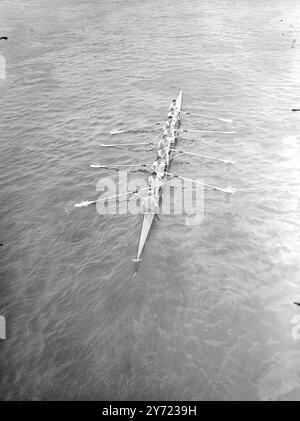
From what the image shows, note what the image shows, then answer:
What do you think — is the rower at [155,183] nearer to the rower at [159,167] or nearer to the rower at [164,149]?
the rower at [159,167]

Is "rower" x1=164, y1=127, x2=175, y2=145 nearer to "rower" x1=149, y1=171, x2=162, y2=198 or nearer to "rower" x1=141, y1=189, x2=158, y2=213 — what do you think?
"rower" x1=149, y1=171, x2=162, y2=198

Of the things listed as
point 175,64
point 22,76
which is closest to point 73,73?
point 22,76

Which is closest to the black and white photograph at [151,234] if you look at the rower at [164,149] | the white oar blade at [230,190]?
the rower at [164,149]

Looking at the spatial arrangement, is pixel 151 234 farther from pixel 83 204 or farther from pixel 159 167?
pixel 159 167

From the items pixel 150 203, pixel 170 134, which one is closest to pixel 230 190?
pixel 150 203

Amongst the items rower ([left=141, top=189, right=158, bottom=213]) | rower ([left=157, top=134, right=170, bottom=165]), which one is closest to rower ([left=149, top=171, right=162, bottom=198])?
rower ([left=141, top=189, right=158, bottom=213])
